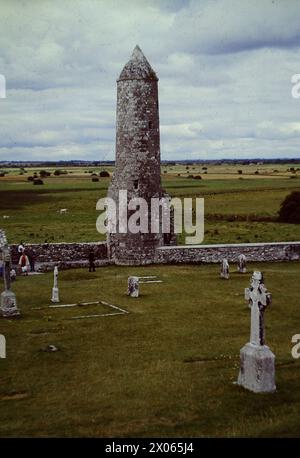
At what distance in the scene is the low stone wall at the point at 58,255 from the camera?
30516 millimetres

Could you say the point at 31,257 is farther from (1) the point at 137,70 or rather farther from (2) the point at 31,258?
(1) the point at 137,70

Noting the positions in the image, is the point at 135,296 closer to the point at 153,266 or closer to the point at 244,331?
the point at 244,331

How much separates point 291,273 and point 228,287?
16.5 feet

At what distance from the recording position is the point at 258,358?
39.7ft

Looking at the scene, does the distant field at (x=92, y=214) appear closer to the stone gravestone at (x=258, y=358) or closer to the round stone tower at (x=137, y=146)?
the round stone tower at (x=137, y=146)

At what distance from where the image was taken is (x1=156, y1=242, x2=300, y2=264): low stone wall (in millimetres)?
32344

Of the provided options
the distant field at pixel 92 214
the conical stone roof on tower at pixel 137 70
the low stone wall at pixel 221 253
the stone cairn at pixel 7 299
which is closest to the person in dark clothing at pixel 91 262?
the low stone wall at pixel 221 253

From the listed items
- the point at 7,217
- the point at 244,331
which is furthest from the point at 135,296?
the point at 7,217

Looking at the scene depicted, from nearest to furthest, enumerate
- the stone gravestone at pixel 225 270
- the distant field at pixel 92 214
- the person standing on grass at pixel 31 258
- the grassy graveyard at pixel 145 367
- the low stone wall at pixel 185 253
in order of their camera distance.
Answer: the grassy graveyard at pixel 145 367 → the stone gravestone at pixel 225 270 → the person standing on grass at pixel 31 258 → the low stone wall at pixel 185 253 → the distant field at pixel 92 214

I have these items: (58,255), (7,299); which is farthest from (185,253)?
(7,299)

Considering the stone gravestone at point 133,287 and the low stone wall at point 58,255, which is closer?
the stone gravestone at point 133,287

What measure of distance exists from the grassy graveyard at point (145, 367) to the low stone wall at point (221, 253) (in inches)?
303

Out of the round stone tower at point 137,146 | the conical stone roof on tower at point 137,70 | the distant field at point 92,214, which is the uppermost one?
the conical stone roof on tower at point 137,70

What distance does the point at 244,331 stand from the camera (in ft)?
57.3
